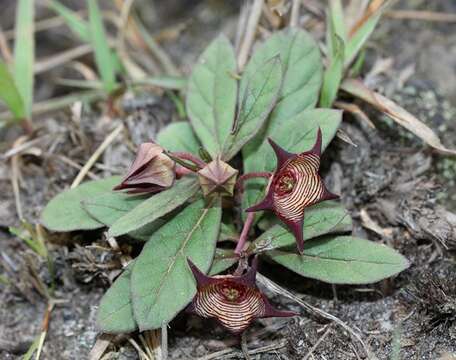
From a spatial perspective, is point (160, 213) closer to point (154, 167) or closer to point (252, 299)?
point (154, 167)

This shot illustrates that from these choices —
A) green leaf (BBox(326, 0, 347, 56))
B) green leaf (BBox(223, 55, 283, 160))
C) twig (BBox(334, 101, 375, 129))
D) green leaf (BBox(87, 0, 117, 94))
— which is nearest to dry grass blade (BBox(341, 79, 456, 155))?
twig (BBox(334, 101, 375, 129))

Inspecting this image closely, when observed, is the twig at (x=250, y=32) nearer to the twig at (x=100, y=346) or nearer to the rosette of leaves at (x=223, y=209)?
the rosette of leaves at (x=223, y=209)

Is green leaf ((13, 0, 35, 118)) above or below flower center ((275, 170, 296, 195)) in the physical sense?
above

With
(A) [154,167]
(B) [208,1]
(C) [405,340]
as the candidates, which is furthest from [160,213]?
(B) [208,1]

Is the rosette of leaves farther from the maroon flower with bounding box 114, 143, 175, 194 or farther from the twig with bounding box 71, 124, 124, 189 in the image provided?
the twig with bounding box 71, 124, 124, 189

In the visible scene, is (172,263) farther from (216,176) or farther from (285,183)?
(285,183)

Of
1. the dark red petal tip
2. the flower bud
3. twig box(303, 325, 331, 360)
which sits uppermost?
the dark red petal tip

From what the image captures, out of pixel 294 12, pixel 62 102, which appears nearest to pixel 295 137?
pixel 294 12
